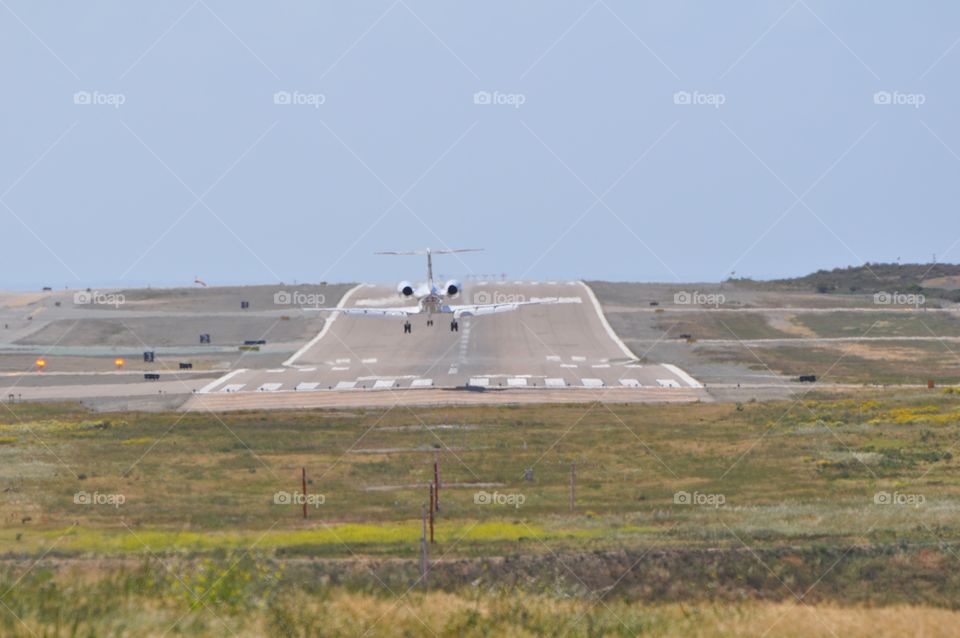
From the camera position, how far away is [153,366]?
113500 millimetres

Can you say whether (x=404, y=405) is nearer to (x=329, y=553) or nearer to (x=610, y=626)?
(x=329, y=553)

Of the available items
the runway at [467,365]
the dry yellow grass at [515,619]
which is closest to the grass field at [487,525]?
the dry yellow grass at [515,619]

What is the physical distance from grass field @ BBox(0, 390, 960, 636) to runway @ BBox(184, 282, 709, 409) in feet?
43.5

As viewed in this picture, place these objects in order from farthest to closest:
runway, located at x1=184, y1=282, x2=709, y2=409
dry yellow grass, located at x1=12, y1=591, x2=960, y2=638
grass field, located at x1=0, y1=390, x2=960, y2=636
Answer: runway, located at x1=184, y1=282, x2=709, y2=409, grass field, located at x1=0, y1=390, x2=960, y2=636, dry yellow grass, located at x1=12, y1=591, x2=960, y2=638

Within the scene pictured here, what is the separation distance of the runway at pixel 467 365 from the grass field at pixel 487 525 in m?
13.3

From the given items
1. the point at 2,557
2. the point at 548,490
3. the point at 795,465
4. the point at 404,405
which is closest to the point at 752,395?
the point at 404,405

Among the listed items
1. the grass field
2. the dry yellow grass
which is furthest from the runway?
the dry yellow grass

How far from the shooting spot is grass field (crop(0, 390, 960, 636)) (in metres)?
31.7

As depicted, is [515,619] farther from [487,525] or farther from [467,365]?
[467,365]

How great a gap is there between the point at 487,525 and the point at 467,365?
213 ft

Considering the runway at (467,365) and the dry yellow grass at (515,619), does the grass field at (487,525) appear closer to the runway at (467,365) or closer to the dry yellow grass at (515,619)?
the dry yellow grass at (515,619)

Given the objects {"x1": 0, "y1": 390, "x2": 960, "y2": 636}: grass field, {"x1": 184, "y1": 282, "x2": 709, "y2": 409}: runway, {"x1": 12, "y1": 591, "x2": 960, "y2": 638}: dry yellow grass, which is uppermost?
{"x1": 184, "y1": 282, "x2": 709, "y2": 409}: runway

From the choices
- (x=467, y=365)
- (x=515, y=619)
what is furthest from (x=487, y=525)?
(x=467, y=365)

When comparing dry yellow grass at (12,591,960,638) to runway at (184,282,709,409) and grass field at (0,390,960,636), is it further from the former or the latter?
runway at (184,282,709,409)
